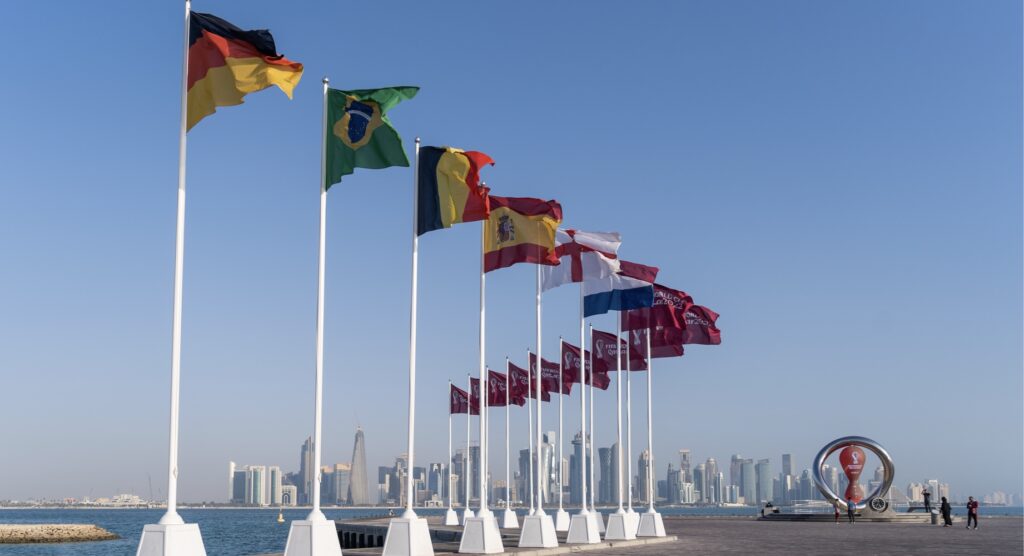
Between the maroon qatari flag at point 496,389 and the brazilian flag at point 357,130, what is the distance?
31.3 m

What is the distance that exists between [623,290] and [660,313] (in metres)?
4.13

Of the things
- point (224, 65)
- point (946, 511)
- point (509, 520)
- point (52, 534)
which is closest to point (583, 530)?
point (509, 520)

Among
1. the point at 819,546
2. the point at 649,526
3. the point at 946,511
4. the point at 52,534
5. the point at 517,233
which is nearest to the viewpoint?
the point at 517,233

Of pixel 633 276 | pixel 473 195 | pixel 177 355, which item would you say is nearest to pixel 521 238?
pixel 473 195

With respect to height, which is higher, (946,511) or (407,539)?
(407,539)

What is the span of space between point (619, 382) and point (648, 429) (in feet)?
7.54

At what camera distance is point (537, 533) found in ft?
101

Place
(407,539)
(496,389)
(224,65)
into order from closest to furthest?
1. (224,65)
2. (407,539)
3. (496,389)

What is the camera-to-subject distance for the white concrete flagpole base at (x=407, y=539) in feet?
77.5

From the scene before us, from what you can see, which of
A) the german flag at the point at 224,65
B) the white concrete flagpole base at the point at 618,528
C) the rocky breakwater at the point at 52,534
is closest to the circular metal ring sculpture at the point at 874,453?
the white concrete flagpole base at the point at 618,528

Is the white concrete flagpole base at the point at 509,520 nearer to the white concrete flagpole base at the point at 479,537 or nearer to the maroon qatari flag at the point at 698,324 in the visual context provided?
the maroon qatari flag at the point at 698,324

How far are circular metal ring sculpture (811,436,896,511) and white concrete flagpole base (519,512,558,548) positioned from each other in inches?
1399

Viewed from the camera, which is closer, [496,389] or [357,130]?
[357,130]

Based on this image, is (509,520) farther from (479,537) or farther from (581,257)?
(479,537)
